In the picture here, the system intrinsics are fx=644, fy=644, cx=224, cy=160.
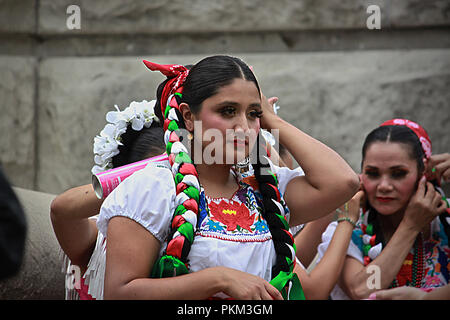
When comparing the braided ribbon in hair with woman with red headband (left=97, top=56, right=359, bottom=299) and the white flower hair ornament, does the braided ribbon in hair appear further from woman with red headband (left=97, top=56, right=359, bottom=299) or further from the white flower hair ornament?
the white flower hair ornament

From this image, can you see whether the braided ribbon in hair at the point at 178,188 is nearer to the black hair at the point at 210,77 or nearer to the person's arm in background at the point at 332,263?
the black hair at the point at 210,77

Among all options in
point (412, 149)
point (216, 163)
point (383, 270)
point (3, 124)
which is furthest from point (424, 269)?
point (3, 124)

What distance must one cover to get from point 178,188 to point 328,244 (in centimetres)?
132

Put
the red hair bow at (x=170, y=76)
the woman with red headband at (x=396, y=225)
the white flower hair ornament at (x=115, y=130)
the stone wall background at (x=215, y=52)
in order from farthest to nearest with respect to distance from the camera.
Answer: the stone wall background at (x=215, y=52) < the woman with red headband at (x=396, y=225) < the white flower hair ornament at (x=115, y=130) < the red hair bow at (x=170, y=76)

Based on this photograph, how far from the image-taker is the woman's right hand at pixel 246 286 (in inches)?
69.2

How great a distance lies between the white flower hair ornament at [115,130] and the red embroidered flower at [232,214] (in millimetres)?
828

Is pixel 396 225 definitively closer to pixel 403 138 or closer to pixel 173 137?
pixel 403 138

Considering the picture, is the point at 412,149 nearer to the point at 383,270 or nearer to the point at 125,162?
the point at 383,270

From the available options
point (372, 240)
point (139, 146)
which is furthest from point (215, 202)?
point (372, 240)

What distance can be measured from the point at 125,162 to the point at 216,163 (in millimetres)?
781

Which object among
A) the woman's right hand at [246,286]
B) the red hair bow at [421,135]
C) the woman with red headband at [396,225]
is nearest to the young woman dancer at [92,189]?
the woman's right hand at [246,286]

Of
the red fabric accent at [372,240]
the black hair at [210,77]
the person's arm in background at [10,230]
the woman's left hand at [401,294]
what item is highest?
the black hair at [210,77]

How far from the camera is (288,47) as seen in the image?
420 centimetres

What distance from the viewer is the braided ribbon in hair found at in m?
1.82
